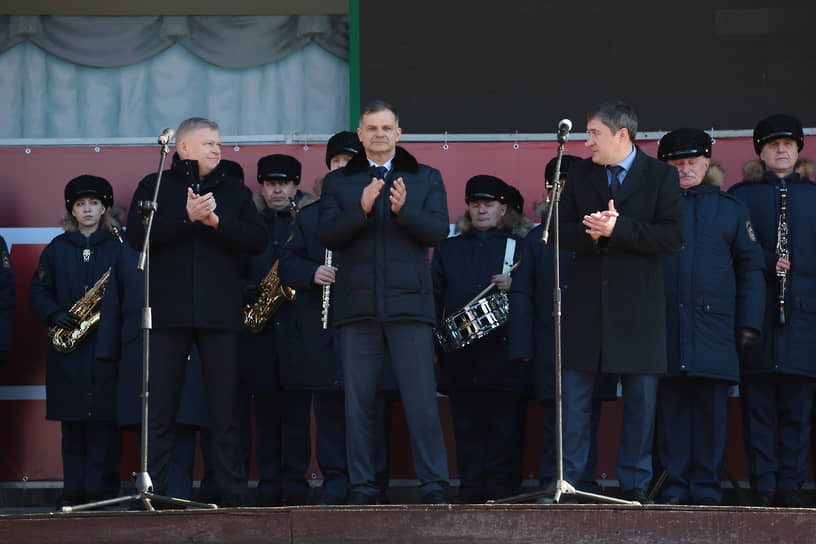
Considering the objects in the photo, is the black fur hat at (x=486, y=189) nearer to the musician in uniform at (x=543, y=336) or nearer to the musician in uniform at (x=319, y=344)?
the musician in uniform at (x=543, y=336)

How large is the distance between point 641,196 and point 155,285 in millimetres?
2325

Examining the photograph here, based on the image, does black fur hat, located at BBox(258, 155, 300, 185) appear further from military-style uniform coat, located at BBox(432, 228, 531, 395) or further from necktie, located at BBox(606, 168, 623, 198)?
necktie, located at BBox(606, 168, 623, 198)

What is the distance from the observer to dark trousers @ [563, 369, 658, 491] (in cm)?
538

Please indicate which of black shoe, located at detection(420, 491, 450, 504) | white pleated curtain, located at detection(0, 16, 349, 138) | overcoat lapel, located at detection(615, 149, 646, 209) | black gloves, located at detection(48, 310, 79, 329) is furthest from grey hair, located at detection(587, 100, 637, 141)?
white pleated curtain, located at detection(0, 16, 349, 138)

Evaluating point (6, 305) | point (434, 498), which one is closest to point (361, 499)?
point (434, 498)

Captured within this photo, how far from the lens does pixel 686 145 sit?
6.48m

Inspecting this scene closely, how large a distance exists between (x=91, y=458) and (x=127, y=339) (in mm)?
763

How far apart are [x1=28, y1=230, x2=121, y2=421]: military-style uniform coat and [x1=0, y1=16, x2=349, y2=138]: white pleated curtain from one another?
122 inches

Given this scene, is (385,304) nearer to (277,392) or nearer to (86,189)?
(277,392)

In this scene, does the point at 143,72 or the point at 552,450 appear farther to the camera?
the point at 143,72

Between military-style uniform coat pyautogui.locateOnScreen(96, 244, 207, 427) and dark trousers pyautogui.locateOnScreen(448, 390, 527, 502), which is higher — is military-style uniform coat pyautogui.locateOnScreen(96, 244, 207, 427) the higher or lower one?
the higher one

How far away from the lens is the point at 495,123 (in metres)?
8.98

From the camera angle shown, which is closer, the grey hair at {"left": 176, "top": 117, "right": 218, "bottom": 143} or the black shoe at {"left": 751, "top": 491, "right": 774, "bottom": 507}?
the grey hair at {"left": 176, "top": 117, "right": 218, "bottom": 143}

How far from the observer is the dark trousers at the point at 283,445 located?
697cm
